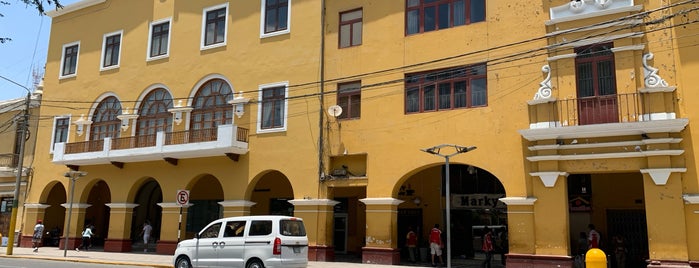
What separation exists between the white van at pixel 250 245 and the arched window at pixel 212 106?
922 cm

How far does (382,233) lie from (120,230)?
13.8m

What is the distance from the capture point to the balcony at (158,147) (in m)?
23.7

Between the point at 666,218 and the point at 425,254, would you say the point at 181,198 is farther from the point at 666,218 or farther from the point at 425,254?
the point at 666,218

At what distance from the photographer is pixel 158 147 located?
83.2 ft

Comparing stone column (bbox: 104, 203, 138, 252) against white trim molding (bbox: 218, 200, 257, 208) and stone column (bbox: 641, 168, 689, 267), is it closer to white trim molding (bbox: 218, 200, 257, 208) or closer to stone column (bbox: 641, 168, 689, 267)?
white trim molding (bbox: 218, 200, 257, 208)

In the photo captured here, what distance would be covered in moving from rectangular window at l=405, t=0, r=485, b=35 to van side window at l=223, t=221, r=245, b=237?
9705 millimetres

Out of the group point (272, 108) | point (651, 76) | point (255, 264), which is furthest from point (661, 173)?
point (272, 108)

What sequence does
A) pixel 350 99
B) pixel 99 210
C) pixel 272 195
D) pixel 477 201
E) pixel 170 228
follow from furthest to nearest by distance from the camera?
pixel 99 210, pixel 272 195, pixel 170 228, pixel 477 201, pixel 350 99

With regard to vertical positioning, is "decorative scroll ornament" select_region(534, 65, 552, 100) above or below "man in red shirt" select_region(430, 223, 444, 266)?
above

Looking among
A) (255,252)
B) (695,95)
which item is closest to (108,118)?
(255,252)

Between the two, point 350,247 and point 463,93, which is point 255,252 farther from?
point 350,247

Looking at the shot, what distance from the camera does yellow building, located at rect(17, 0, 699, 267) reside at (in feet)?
56.0

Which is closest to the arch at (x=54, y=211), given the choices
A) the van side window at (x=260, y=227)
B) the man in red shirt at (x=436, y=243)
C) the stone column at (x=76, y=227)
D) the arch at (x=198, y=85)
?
the stone column at (x=76, y=227)

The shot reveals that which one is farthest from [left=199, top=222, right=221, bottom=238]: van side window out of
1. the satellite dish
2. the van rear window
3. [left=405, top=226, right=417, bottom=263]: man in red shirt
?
[left=405, top=226, right=417, bottom=263]: man in red shirt
